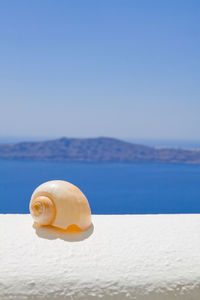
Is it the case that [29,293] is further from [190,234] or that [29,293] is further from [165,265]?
[190,234]

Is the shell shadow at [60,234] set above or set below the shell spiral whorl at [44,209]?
below

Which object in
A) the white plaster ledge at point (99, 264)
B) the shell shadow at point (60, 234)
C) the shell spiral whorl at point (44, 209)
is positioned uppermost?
the shell spiral whorl at point (44, 209)

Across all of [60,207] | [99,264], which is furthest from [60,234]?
[99,264]

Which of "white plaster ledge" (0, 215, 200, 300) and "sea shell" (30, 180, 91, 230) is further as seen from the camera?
Answer: "sea shell" (30, 180, 91, 230)

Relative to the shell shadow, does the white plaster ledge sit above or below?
below

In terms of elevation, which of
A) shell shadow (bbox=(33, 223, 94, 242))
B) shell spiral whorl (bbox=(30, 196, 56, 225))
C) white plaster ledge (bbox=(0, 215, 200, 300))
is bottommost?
white plaster ledge (bbox=(0, 215, 200, 300))
